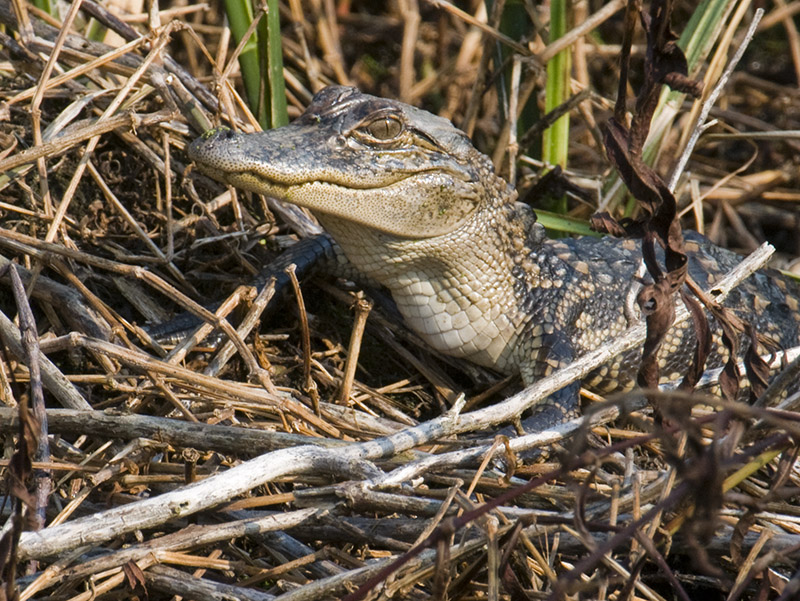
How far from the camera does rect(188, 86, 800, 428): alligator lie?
9.57ft

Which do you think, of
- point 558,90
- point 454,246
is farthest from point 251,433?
point 558,90

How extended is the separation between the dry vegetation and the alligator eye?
2.24ft

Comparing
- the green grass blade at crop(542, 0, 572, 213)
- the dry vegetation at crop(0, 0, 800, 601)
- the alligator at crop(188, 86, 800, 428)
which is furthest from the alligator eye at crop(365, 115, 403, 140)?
the green grass blade at crop(542, 0, 572, 213)

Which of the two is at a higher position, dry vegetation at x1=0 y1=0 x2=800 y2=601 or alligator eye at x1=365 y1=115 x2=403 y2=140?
alligator eye at x1=365 y1=115 x2=403 y2=140

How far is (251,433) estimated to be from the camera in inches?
91.9

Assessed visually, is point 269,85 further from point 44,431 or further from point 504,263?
point 44,431

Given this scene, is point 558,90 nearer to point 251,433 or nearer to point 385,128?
point 385,128

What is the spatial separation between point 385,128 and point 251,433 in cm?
125

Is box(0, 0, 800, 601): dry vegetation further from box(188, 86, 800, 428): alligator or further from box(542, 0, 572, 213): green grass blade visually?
box(188, 86, 800, 428): alligator

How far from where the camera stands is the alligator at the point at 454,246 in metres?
2.92

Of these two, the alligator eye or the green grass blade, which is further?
the green grass blade

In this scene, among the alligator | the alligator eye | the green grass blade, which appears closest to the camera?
the alligator

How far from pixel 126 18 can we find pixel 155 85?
0.79 meters

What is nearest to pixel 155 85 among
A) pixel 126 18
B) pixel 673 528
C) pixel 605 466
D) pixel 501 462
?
pixel 126 18
